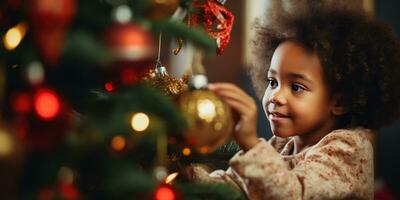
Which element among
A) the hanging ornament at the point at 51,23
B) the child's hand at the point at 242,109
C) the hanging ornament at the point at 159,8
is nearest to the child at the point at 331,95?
the child's hand at the point at 242,109

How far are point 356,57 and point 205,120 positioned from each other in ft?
1.91

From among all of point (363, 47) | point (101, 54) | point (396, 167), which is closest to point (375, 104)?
point (363, 47)

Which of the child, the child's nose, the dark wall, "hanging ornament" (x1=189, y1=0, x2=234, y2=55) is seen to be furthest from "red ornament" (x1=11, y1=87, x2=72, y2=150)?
the dark wall

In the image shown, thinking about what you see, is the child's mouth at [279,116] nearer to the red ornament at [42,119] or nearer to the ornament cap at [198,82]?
the ornament cap at [198,82]

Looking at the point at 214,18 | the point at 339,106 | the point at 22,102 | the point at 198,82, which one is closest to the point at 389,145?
the point at 339,106

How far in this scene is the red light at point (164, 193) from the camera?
22.2 inches

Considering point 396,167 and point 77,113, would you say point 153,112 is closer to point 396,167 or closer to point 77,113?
point 77,113

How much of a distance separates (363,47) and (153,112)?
0.67 m

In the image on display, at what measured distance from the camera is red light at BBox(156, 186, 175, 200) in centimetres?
56

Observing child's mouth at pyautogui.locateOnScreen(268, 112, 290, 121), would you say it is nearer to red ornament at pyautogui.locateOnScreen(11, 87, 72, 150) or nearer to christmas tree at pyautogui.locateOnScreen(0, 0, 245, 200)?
christmas tree at pyautogui.locateOnScreen(0, 0, 245, 200)

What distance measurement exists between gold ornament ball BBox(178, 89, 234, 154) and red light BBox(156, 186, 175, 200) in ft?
0.23

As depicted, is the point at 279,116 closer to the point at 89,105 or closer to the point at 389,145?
the point at 89,105

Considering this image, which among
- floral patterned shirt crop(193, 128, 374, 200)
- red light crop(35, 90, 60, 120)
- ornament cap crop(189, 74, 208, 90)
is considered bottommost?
floral patterned shirt crop(193, 128, 374, 200)

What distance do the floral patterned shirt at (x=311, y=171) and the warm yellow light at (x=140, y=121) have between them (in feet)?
1.00
